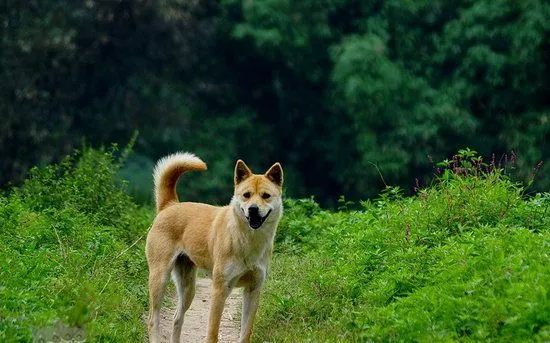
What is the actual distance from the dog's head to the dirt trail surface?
1.56 m

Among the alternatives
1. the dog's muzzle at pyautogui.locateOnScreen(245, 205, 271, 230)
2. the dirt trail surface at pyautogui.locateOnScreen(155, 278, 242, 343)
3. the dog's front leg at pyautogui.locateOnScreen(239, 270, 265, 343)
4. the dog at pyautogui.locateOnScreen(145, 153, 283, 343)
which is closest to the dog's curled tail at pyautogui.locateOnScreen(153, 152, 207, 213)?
the dog at pyautogui.locateOnScreen(145, 153, 283, 343)

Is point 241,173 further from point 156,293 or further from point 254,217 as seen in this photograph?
point 156,293

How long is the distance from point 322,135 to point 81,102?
635 cm

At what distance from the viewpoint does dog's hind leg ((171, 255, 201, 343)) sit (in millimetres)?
9133

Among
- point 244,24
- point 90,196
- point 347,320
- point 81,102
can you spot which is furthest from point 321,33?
point 347,320

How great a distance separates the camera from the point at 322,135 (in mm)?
28516

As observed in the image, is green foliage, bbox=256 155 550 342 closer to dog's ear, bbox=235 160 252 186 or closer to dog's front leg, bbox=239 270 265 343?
dog's front leg, bbox=239 270 265 343

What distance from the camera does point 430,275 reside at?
869cm

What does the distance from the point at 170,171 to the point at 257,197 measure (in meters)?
1.25

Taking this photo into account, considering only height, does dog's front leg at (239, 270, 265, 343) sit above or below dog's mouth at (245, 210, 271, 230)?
below

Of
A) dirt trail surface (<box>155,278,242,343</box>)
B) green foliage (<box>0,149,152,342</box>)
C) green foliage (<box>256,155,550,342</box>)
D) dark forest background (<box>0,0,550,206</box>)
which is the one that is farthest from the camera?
dark forest background (<box>0,0,550,206</box>)

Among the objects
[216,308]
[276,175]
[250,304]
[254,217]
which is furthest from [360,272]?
[216,308]

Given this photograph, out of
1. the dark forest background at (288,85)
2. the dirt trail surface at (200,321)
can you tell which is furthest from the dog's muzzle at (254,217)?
the dark forest background at (288,85)

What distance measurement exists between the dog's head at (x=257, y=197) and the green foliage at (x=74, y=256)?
1.23m
